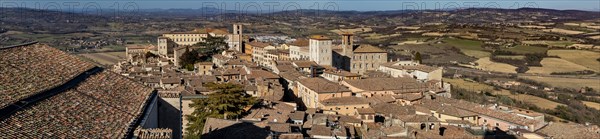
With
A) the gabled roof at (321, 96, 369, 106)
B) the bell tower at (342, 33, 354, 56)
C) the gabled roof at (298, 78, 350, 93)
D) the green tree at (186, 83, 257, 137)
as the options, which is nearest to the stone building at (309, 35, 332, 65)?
the bell tower at (342, 33, 354, 56)

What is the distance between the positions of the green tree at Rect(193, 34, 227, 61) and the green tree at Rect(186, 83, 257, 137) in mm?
27450

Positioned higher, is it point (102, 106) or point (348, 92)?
point (102, 106)

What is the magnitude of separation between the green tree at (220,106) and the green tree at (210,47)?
90.1 ft

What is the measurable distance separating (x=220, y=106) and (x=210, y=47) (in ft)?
104

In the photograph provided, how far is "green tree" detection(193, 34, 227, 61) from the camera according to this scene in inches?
2078

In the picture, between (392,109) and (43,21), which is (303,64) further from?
(43,21)

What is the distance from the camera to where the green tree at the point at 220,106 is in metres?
21.3

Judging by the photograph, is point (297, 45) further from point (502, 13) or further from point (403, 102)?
point (502, 13)

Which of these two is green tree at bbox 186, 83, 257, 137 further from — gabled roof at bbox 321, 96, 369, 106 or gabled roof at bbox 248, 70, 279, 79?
gabled roof at bbox 248, 70, 279, 79

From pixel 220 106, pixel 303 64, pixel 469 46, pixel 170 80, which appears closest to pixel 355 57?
pixel 303 64

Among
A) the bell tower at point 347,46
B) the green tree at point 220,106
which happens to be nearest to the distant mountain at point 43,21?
the bell tower at point 347,46

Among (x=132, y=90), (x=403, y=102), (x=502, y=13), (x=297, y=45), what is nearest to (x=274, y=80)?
(x=403, y=102)

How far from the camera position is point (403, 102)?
104 feet

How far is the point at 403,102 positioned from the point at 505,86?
21.3m
